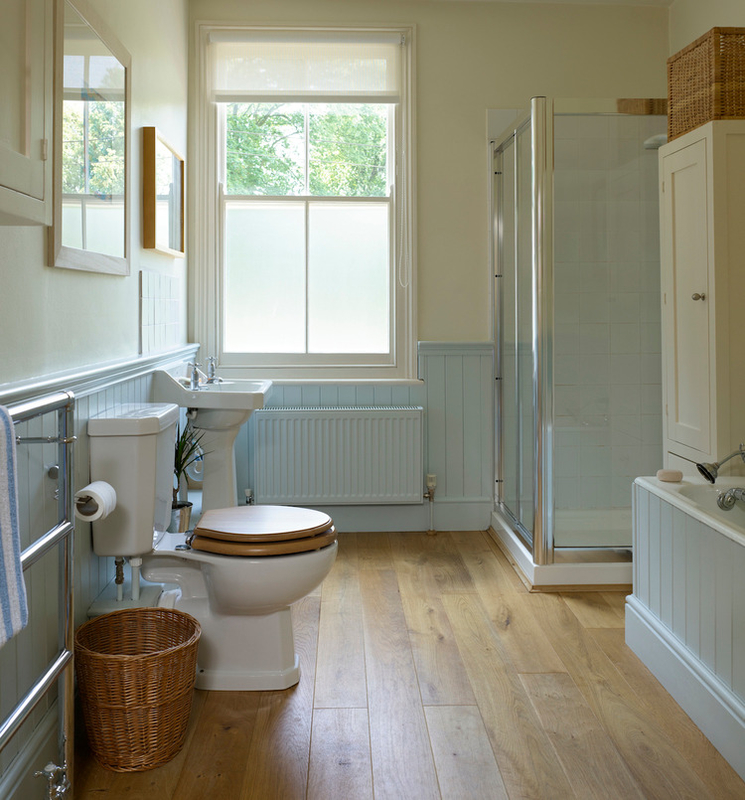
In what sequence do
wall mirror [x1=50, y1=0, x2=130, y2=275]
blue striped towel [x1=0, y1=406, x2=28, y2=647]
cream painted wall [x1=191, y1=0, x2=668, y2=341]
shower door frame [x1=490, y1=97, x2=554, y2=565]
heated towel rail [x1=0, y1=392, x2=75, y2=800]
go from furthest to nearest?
cream painted wall [x1=191, y1=0, x2=668, y2=341] < shower door frame [x1=490, y1=97, x2=554, y2=565] < wall mirror [x1=50, y1=0, x2=130, y2=275] < heated towel rail [x1=0, y1=392, x2=75, y2=800] < blue striped towel [x1=0, y1=406, x2=28, y2=647]

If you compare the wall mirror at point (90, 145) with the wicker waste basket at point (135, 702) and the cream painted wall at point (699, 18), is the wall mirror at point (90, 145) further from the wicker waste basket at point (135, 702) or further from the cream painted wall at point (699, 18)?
the cream painted wall at point (699, 18)

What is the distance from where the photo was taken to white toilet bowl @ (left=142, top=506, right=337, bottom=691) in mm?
2191

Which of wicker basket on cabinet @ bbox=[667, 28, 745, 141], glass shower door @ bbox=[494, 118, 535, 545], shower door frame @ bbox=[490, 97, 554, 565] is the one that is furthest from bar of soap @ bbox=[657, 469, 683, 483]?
wicker basket on cabinet @ bbox=[667, 28, 745, 141]

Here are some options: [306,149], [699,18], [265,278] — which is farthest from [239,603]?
[699,18]

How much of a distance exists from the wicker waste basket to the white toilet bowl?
10.6 inches

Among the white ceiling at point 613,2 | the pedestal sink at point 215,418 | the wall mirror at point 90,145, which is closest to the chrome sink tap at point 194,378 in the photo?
the pedestal sink at point 215,418

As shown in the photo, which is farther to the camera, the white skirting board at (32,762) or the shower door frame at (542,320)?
the shower door frame at (542,320)

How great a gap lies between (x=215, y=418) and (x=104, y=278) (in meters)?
0.85

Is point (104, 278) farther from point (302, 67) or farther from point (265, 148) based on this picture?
point (302, 67)

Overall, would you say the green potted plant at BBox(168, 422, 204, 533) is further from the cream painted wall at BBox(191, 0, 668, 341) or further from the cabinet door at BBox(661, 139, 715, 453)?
the cabinet door at BBox(661, 139, 715, 453)

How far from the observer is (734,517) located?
2.38 m

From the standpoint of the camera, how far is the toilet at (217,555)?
85.4 inches

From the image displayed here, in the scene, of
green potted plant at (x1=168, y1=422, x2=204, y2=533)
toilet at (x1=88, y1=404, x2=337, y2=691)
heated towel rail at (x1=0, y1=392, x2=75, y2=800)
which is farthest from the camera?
green potted plant at (x1=168, y1=422, x2=204, y2=533)

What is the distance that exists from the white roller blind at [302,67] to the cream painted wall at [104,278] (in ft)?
0.73
